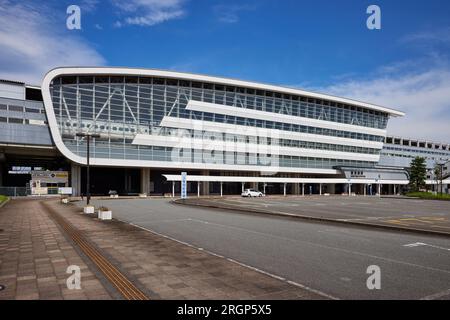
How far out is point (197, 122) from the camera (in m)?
63.2

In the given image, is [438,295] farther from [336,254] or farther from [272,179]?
[272,179]

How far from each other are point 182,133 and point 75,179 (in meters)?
20.4

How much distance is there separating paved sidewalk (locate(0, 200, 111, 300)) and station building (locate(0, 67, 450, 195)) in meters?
43.1

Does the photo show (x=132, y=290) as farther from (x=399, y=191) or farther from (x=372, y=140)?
(x=399, y=191)

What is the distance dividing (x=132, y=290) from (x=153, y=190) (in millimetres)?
59508

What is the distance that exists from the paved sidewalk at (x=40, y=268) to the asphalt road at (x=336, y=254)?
13.5 feet

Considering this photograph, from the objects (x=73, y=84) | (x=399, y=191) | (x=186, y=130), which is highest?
(x=73, y=84)

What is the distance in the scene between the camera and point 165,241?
12.3 m

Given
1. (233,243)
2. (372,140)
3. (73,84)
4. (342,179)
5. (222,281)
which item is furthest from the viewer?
(372,140)

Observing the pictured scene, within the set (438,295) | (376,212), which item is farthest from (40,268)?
(376,212)

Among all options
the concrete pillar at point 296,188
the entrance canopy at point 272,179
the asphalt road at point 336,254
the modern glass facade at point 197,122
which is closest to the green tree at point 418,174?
the entrance canopy at point 272,179

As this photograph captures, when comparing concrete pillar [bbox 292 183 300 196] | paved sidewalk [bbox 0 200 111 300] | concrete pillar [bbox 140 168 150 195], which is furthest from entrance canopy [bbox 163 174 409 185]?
paved sidewalk [bbox 0 200 111 300]

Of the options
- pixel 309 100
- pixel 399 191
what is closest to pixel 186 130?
pixel 309 100

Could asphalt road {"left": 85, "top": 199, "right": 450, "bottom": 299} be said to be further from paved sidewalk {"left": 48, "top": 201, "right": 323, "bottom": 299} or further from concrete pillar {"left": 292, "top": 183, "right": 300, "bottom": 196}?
concrete pillar {"left": 292, "top": 183, "right": 300, "bottom": 196}
